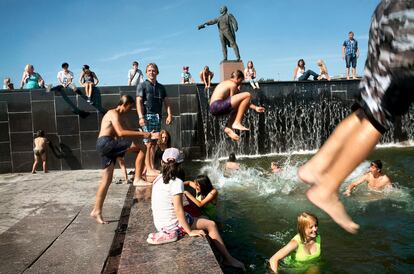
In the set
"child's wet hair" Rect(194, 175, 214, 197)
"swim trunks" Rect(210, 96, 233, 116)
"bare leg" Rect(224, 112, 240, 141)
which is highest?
"swim trunks" Rect(210, 96, 233, 116)

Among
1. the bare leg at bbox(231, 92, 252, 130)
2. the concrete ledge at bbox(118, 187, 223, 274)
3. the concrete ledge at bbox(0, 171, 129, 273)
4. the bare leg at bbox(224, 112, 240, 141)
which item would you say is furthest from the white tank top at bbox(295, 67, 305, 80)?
the concrete ledge at bbox(118, 187, 223, 274)

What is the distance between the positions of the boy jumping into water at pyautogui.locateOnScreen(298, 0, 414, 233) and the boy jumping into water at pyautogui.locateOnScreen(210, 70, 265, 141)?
116 inches

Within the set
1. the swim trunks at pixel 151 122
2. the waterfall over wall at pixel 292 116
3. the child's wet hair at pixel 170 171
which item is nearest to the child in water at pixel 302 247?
the child's wet hair at pixel 170 171

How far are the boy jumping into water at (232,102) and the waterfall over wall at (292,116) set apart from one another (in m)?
8.88

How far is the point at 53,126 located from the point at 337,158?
1132 cm

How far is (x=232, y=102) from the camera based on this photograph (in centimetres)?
500

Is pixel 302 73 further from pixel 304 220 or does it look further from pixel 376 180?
pixel 304 220

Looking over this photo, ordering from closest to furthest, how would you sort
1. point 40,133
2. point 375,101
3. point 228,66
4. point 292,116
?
point 375,101, point 40,133, point 292,116, point 228,66

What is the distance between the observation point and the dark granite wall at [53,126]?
38.0 feet

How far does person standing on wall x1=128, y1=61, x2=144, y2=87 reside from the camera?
1330 centimetres

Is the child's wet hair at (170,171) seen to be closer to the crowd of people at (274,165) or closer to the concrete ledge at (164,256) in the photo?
the crowd of people at (274,165)

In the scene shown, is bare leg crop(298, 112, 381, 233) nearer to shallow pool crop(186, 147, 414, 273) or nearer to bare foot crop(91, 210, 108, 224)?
shallow pool crop(186, 147, 414, 273)

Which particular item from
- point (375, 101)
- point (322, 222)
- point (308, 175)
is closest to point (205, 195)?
point (322, 222)

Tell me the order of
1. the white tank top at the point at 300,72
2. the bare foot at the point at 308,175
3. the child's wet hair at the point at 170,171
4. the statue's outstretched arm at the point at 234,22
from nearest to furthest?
the bare foot at the point at 308,175
the child's wet hair at the point at 170,171
the white tank top at the point at 300,72
the statue's outstretched arm at the point at 234,22
